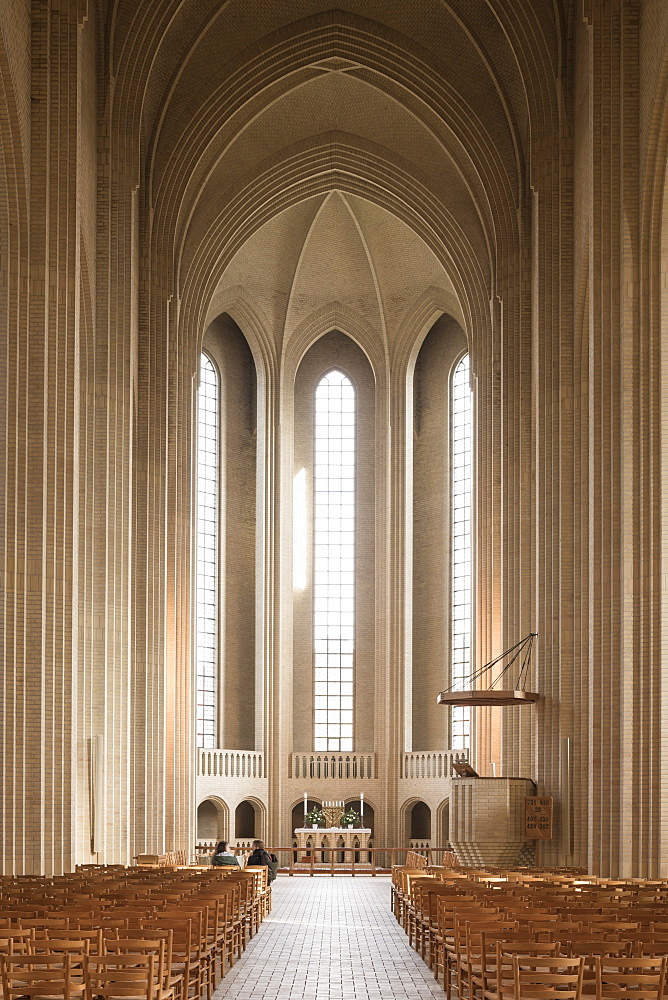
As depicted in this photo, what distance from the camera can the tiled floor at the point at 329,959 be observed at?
11.3m

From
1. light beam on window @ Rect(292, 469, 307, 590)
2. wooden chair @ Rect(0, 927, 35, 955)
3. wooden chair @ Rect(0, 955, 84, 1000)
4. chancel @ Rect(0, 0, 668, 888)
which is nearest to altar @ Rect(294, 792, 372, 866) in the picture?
chancel @ Rect(0, 0, 668, 888)

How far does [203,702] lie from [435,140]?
16337 millimetres

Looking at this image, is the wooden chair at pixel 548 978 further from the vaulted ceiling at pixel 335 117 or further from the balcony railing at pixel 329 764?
the balcony railing at pixel 329 764

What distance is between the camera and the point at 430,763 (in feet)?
122

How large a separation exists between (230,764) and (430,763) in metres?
5.50

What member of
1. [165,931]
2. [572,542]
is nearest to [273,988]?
[165,931]

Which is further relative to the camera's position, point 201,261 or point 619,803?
point 201,261

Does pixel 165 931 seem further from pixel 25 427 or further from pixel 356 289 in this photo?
pixel 356 289

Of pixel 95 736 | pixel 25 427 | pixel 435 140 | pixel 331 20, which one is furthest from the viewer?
pixel 435 140

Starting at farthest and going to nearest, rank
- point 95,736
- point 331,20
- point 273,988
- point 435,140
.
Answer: point 435,140 < point 331,20 < point 95,736 < point 273,988

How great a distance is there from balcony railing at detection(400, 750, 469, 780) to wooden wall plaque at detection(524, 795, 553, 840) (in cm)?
1141

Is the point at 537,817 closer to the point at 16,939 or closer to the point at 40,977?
the point at 16,939

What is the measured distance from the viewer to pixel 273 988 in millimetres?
11422

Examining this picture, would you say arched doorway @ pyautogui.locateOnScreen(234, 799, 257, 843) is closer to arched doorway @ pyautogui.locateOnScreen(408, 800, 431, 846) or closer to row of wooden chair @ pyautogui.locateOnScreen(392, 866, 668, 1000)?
arched doorway @ pyautogui.locateOnScreen(408, 800, 431, 846)
